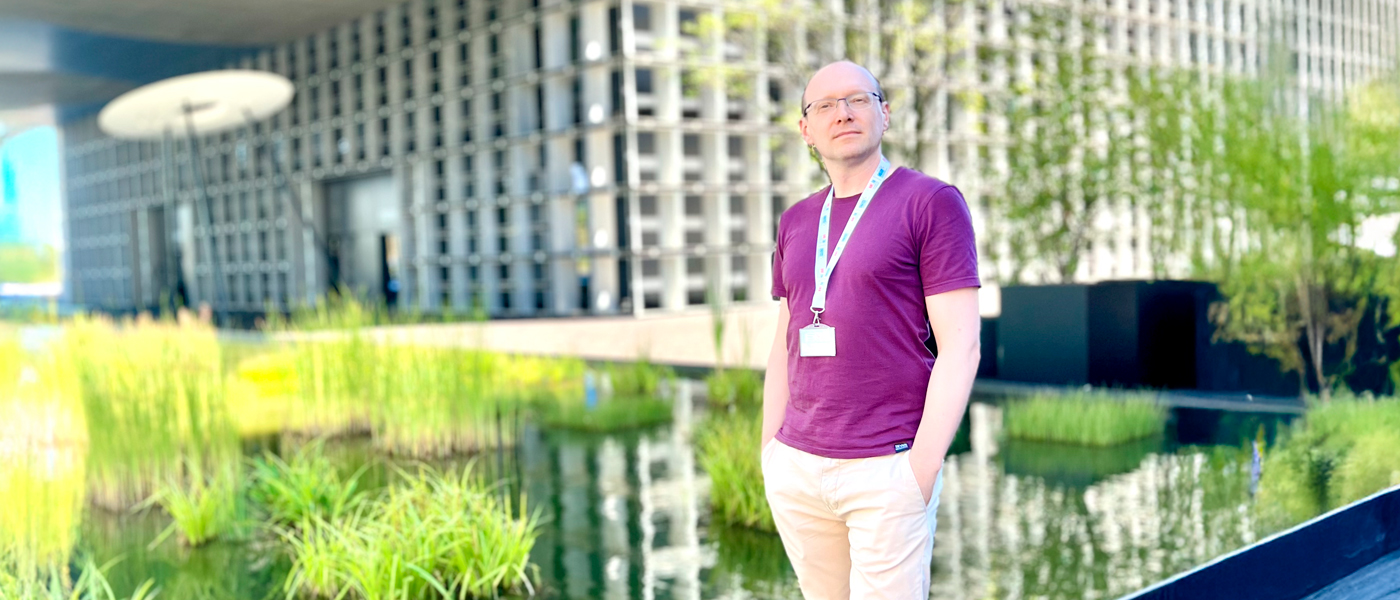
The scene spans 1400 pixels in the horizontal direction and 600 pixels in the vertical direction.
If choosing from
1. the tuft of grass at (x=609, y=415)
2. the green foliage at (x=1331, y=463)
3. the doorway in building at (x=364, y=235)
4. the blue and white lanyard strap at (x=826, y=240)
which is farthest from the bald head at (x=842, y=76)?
the doorway in building at (x=364, y=235)

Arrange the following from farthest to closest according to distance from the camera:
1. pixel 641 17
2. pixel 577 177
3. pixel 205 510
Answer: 1. pixel 577 177
2. pixel 641 17
3. pixel 205 510

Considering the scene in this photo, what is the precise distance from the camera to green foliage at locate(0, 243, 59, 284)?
52.8ft

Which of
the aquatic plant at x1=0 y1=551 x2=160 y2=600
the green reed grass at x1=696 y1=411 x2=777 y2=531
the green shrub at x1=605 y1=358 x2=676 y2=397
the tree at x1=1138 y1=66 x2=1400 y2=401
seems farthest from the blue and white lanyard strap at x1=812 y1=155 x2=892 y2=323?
the green shrub at x1=605 y1=358 x2=676 y2=397

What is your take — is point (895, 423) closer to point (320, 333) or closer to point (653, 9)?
point (320, 333)

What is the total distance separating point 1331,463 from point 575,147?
34.9 feet

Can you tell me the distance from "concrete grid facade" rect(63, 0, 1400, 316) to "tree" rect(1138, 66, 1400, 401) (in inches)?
134

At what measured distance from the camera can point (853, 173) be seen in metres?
1.41

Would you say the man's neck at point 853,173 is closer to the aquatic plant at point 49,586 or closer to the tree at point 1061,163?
the aquatic plant at point 49,586

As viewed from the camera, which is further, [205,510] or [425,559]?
[205,510]

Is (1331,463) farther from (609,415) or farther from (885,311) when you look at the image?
(609,415)

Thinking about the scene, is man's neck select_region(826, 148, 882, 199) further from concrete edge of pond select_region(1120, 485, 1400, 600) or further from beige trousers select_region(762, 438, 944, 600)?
concrete edge of pond select_region(1120, 485, 1400, 600)

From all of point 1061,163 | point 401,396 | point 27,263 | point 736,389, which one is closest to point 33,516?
point 401,396

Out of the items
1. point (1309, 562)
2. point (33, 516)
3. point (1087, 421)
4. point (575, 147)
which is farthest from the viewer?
point (575, 147)

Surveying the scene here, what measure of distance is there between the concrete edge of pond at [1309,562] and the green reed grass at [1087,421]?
1.45 m
